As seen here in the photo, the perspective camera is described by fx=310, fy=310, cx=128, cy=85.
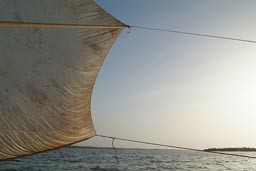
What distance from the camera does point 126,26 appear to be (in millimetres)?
6195

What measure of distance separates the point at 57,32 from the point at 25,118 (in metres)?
1.72

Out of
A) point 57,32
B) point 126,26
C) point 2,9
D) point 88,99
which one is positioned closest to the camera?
point 2,9

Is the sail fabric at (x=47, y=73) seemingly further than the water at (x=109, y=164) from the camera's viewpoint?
No

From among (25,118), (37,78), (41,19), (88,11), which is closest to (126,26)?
(88,11)

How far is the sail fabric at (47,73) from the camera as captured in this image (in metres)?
5.00

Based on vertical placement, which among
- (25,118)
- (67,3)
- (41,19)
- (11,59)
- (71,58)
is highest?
(67,3)

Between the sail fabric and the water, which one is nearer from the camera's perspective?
the sail fabric

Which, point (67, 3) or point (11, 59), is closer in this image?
point (11, 59)

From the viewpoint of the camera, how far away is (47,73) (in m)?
5.59

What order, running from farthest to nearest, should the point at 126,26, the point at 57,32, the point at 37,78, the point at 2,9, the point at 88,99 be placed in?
the point at 88,99 < the point at 126,26 < the point at 57,32 < the point at 37,78 < the point at 2,9

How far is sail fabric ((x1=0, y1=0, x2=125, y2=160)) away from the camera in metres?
5.00

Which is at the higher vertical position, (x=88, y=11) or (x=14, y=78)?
(x=88, y=11)

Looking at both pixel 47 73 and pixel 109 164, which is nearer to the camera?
pixel 47 73

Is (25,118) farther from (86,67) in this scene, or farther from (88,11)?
(88,11)
